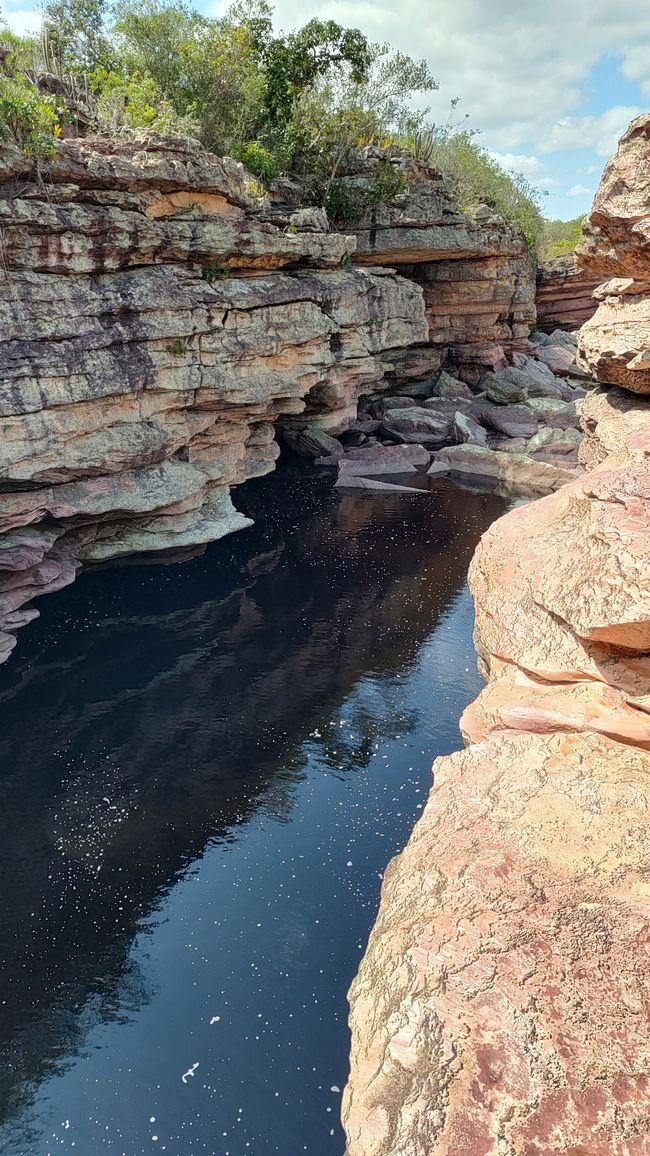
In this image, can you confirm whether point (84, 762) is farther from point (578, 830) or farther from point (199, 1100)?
point (578, 830)

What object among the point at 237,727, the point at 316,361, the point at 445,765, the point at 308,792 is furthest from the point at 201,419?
the point at 445,765

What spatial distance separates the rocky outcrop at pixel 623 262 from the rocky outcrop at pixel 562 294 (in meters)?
33.2

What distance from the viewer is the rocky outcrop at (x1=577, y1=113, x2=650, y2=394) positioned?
339 inches

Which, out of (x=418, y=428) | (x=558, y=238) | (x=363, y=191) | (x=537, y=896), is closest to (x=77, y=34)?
(x=363, y=191)

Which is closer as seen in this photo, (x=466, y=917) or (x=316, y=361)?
(x=466, y=917)

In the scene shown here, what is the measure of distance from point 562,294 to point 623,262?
3698 cm

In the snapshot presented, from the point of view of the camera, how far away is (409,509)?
24672 millimetres

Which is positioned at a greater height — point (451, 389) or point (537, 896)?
point (451, 389)

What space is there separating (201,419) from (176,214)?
16.9ft

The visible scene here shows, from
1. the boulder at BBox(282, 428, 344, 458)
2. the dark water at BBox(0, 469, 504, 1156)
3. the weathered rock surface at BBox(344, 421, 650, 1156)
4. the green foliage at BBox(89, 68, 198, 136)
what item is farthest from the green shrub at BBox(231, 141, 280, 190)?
the weathered rock surface at BBox(344, 421, 650, 1156)

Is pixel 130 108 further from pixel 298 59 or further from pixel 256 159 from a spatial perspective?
pixel 298 59

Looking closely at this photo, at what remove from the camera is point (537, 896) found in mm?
5070

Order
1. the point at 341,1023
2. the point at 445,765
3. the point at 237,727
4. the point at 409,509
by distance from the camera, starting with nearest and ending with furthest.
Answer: the point at 445,765
the point at 341,1023
the point at 237,727
the point at 409,509

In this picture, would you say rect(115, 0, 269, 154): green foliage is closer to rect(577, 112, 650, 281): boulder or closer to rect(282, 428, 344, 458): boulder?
rect(282, 428, 344, 458): boulder
